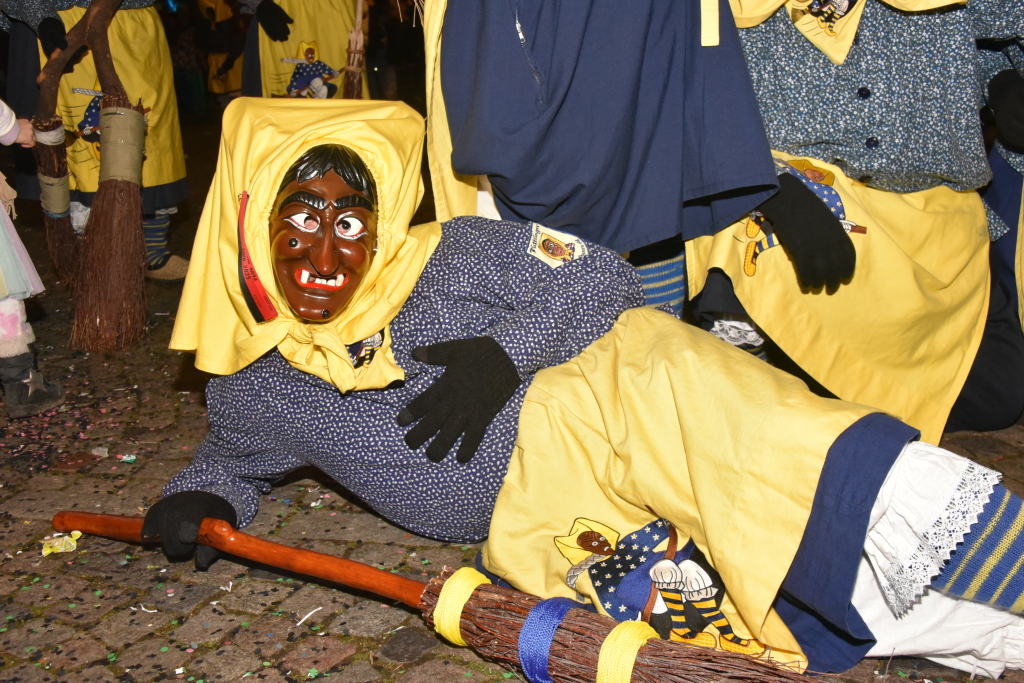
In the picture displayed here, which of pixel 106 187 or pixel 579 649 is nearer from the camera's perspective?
pixel 579 649

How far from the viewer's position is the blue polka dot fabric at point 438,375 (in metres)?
2.26

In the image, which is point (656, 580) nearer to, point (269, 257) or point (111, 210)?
point (269, 257)

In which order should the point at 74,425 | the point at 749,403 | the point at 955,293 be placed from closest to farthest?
1. the point at 749,403
2. the point at 955,293
3. the point at 74,425

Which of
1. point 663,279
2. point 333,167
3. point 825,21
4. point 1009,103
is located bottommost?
point 663,279

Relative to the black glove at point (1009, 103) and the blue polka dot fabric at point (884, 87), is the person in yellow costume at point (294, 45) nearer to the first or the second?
the blue polka dot fabric at point (884, 87)

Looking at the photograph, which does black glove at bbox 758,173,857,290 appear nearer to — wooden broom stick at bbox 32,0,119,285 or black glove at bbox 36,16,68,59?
wooden broom stick at bbox 32,0,119,285

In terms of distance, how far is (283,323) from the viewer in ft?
7.38

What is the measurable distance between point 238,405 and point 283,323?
13.2 inches

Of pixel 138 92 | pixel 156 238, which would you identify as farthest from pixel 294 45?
pixel 156 238

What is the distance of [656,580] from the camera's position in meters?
2.05

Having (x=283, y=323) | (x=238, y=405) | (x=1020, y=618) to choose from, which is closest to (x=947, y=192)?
(x=1020, y=618)

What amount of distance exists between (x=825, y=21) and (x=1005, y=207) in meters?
1.05

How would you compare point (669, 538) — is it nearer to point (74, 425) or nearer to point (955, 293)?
point (955, 293)

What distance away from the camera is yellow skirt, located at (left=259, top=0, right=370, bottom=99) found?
16.1 feet
